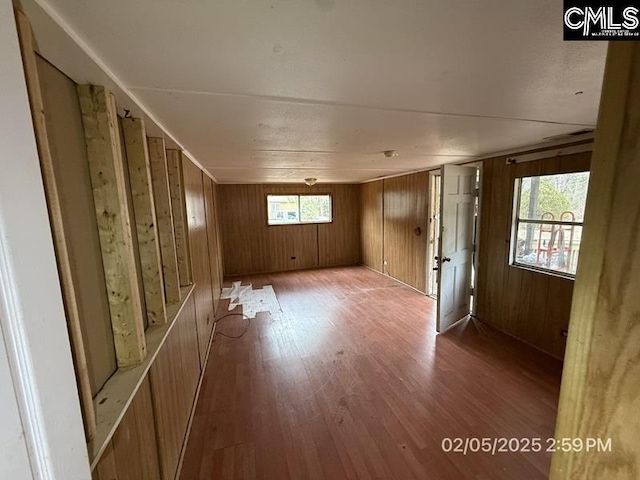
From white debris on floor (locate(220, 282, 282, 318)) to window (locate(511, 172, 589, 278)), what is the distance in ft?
11.5

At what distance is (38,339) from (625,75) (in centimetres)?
110

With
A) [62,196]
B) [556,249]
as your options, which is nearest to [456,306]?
[556,249]

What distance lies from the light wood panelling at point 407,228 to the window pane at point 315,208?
5.60ft

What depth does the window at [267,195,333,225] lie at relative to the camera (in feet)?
22.6

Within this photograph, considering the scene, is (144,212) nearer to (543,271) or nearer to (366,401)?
(366,401)

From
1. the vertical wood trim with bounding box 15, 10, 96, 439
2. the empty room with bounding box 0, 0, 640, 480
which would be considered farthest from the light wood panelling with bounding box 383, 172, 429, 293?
the vertical wood trim with bounding box 15, 10, 96, 439

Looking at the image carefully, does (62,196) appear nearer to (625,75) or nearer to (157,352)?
(157,352)

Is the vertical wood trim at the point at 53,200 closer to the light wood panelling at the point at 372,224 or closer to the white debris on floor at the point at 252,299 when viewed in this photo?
the white debris on floor at the point at 252,299

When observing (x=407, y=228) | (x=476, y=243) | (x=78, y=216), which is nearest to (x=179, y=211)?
(x=78, y=216)

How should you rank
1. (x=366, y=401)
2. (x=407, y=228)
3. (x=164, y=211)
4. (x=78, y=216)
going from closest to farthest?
(x=78, y=216)
(x=164, y=211)
(x=366, y=401)
(x=407, y=228)

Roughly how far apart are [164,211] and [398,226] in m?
4.72

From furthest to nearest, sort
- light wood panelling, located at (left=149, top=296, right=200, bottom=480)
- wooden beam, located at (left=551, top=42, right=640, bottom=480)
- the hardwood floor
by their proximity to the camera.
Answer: the hardwood floor
light wood panelling, located at (left=149, top=296, right=200, bottom=480)
wooden beam, located at (left=551, top=42, right=640, bottom=480)

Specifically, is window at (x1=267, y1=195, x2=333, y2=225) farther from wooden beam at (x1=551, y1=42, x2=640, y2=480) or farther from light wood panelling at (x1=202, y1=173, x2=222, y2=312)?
wooden beam at (x1=551, y1=42, x2=640, y2=480)

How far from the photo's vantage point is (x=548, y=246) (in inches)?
118
